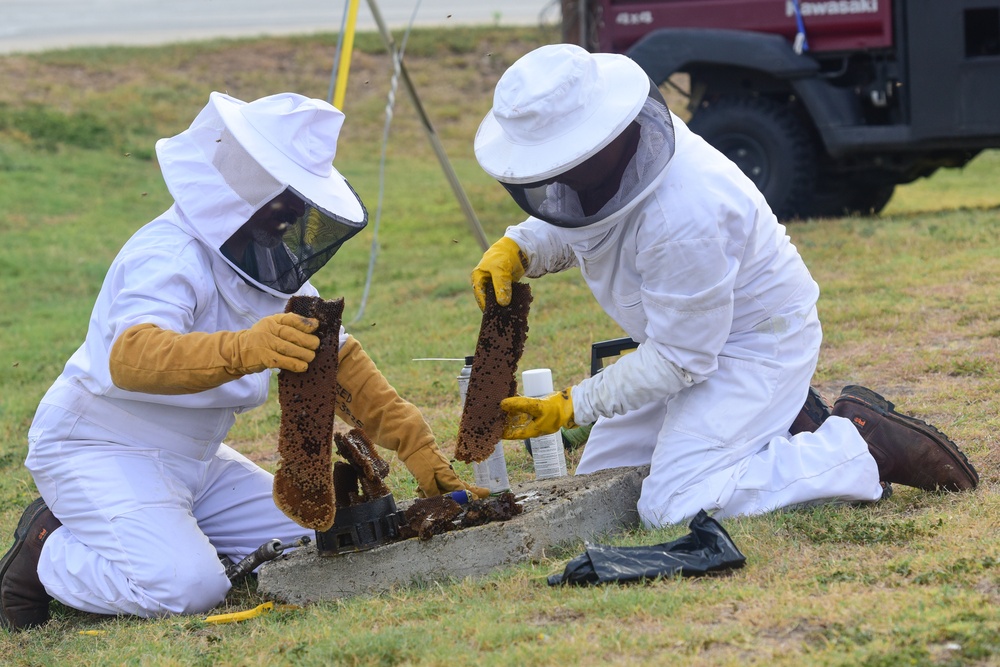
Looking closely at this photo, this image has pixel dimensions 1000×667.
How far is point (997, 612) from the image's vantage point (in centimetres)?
293

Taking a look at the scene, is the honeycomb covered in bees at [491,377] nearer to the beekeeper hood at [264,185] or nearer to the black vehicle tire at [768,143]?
the beekeeper hood at [264,185]

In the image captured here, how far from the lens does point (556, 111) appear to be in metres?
3.85

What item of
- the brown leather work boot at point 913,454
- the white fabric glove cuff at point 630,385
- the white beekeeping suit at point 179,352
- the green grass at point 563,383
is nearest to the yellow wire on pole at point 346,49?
the green grass at point 563,383

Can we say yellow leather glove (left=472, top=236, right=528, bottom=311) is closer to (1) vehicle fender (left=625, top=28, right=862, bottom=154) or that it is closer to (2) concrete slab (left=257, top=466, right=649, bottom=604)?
(2) concrete slab (left=257, top=466, right=649, bottom=604)

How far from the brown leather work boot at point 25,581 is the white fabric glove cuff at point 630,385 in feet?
6.92

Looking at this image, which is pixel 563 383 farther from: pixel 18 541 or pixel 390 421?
pixel 18 541

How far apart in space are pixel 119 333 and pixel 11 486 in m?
2.74

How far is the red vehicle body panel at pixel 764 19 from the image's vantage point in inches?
421

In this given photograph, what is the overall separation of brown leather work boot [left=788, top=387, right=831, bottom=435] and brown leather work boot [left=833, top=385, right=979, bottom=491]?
0.73ft

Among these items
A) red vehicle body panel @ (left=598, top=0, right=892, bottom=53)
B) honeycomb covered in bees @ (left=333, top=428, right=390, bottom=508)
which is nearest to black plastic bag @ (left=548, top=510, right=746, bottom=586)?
honeycomb covered in bees @ (left=333, top=428, right=390, bottom=508)

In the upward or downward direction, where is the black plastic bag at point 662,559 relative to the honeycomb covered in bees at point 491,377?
downward

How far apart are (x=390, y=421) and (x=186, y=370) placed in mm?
998

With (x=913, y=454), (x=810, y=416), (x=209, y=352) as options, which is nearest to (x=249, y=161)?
(x=209, y=352)

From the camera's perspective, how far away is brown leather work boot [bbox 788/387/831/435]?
453cm
